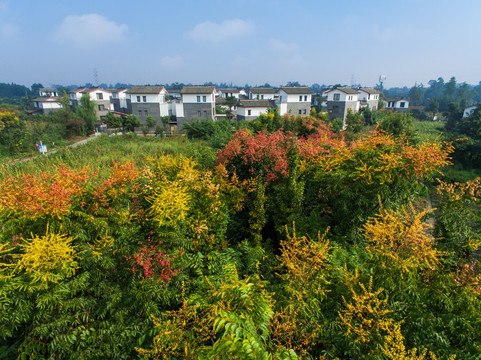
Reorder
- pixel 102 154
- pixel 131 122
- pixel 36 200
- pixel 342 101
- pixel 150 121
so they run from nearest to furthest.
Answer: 1. pixel 36 200
2. pixel 102 154
3. pixel 131 122
4. pixel 150 121
5. pixel 342 101

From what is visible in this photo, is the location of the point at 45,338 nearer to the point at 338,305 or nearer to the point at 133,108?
the point at 338,305

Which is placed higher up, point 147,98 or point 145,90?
point 145,90

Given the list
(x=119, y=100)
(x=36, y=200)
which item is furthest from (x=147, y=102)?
(x=36, y=200)

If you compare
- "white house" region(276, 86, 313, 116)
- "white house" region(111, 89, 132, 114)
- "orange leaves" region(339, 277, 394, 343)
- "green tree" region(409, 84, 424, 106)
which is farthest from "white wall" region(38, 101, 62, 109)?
"green tree" region(409, 84, 424, 106)

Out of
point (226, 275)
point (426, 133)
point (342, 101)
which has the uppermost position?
point (342, 101)

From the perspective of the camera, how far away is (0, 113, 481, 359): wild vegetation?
3.01 meters

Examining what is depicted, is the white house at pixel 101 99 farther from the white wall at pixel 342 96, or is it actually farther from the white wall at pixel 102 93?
the white wall at pixel 342 96

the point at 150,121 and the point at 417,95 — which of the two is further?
the point at 417,95

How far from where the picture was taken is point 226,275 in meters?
3.67

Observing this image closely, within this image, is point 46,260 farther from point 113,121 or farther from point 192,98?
point 113,121

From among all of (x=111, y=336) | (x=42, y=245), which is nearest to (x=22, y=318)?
(x=42, y=245)

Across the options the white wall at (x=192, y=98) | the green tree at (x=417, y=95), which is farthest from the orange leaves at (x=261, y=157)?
the green tree at (x=417, y=95)

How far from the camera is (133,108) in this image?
32906 mm

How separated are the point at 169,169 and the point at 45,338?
4471 mm
